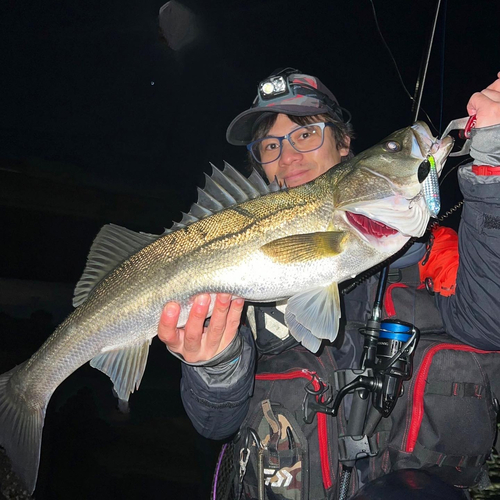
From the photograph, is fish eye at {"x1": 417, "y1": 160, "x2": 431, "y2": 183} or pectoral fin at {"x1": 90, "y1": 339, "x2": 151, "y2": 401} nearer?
fish eye at {"x1": 417, "y1": 160, "x2": 431, "y2": 183}

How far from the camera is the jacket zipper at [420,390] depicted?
1713mm

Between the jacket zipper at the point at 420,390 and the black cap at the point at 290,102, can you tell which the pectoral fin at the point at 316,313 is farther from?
the black cap at the point at 290,102

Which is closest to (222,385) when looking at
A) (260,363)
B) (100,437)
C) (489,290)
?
(260,363)

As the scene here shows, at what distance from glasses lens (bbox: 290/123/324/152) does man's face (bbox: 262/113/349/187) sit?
0.12 ft

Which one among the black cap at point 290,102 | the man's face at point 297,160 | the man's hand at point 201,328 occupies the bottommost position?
the man's hand at point 201,328

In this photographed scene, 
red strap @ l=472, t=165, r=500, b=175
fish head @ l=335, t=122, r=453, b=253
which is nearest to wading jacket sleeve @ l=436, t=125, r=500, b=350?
red strap @ l=472, t=165, r=500, b=175

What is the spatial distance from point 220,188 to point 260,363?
1.00 metres

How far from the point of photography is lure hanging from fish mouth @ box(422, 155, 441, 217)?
4.84 ft

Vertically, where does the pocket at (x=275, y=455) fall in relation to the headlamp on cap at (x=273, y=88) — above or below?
below

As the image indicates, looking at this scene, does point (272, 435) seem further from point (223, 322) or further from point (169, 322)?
point (169, 322)

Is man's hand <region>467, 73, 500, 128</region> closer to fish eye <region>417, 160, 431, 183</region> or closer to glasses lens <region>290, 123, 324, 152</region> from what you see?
fish eye <region>417, 160, 431, 183</region>

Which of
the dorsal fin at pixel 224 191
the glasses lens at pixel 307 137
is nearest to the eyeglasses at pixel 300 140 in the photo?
the glasses lens at pixel 307 137

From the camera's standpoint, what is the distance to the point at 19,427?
1.69 metres

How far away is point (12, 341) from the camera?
6.04 metres
